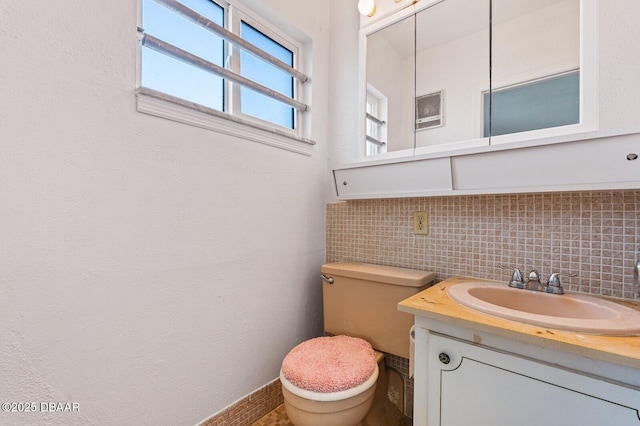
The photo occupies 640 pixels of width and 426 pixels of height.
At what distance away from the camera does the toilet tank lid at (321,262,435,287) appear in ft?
4.04

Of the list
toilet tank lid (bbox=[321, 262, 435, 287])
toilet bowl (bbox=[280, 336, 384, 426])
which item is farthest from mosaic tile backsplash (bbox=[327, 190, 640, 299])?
toilet bowl (bbox=[280, 336, 384, 426])

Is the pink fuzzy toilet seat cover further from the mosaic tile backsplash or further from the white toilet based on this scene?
the mosaic tile backsplash

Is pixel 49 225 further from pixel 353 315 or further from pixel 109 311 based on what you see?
pixel 353 315

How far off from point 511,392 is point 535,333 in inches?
7.6

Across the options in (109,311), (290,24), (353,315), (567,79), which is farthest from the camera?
(290,24)

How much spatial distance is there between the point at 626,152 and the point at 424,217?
0.70m

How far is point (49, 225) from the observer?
81 cm

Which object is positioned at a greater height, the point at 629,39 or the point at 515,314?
the point at 629,39

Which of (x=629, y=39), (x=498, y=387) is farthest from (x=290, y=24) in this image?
(x=498, y=387)

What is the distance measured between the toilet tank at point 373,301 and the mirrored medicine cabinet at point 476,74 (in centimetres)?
61

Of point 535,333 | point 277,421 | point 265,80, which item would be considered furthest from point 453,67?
point 277,421

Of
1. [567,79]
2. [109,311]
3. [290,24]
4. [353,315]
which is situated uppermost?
[290,24]

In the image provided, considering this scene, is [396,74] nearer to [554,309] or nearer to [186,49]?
[186,49]

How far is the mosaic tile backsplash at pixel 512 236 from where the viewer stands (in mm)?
966
